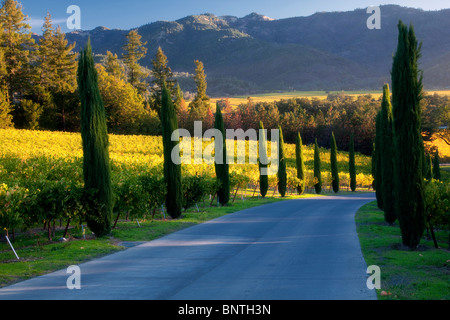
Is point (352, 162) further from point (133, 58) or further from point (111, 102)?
point (133, 58)

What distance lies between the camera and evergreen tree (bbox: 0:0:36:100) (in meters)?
57.2

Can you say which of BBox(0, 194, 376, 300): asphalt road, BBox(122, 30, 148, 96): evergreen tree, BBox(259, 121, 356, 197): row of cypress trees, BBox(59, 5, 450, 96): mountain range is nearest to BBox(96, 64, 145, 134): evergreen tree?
BBox(122, 30, 148, 96): evergreen tree

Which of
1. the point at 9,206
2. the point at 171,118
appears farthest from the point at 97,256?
the point at 171,118

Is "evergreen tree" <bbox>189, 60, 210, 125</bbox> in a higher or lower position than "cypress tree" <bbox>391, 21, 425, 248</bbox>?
higher

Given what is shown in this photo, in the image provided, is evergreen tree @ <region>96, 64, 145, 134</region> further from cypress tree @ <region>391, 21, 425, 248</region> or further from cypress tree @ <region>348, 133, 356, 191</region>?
cypress tree @ <region>391, 21, 425, 248</region>

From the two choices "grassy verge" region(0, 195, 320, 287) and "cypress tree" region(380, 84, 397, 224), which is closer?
"grassy verge" region(0, 195, 320, 287)

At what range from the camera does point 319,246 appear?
11.1 m

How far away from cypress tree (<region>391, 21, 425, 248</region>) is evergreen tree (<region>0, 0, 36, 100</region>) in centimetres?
5652

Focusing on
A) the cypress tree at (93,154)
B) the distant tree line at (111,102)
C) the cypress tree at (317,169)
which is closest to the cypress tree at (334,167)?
the cypress tree at (317,169)

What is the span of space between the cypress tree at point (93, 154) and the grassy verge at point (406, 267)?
805 cm

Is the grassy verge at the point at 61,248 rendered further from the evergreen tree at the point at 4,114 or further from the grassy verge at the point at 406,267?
the evergreen tree at the point at 4,114
